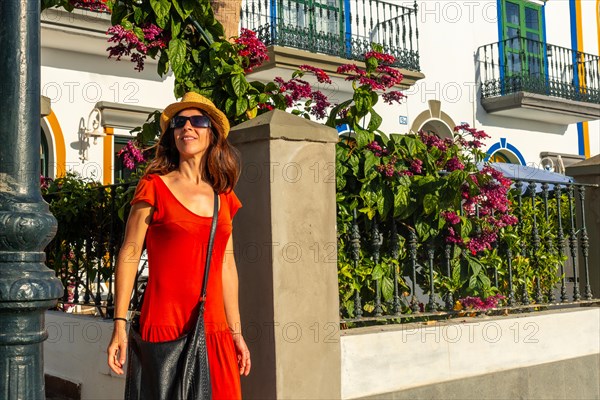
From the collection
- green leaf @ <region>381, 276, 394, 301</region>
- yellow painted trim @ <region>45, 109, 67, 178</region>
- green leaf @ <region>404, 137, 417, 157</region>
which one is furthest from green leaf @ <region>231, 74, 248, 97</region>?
yellow painted trim @ <region>45, 109, 67, 178</region>

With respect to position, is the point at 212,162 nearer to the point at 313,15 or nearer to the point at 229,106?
the point at 229,106

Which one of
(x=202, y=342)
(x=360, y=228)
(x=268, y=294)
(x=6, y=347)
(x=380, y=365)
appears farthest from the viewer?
(x=360, y=228)

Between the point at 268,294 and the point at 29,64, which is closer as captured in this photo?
the point at 29,64

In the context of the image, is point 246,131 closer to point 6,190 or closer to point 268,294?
point 268,294

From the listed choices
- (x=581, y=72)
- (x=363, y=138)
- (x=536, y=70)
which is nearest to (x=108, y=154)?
(x=363, y=138)

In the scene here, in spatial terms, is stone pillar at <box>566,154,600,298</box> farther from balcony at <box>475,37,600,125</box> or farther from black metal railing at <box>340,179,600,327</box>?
balcony at <box>475,37,600,125</box>

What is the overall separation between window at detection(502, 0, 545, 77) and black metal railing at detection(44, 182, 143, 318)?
12685 millimetres

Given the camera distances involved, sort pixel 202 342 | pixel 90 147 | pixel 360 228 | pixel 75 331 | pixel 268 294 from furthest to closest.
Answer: pixel 90 147 → pixel 75 331 → pixel 360 228 → pixel 268 294 → pixel 202 342

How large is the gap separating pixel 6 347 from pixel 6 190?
0.46 meters

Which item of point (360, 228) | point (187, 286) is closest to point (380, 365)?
point (360, 228)

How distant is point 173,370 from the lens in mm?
3453

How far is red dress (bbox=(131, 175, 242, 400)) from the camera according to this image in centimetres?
361

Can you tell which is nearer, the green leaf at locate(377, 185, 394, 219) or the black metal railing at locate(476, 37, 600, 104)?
the green leaf at locate(377, 185, 394, 219)

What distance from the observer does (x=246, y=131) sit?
4891 mm
